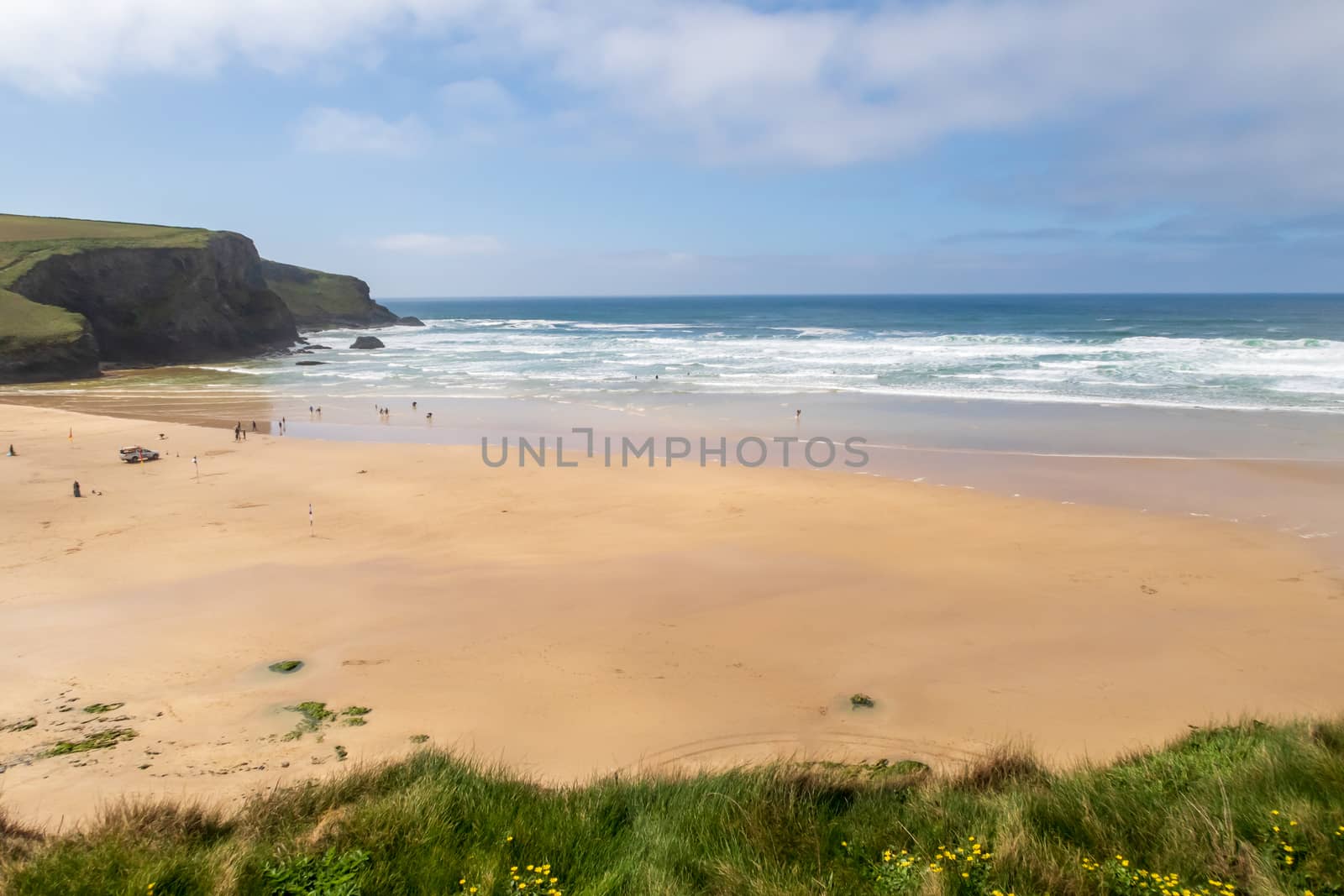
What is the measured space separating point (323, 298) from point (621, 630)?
95.1 metres

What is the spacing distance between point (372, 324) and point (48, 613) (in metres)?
89.3

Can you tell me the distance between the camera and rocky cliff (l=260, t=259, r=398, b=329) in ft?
291

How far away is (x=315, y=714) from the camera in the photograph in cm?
801

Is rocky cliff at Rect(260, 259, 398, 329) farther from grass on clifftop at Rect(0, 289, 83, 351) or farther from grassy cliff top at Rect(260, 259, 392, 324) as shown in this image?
grass on clifftop at Rect(0, 289, 83, 351)

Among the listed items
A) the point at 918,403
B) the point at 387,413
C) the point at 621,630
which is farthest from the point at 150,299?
the point at 621,630

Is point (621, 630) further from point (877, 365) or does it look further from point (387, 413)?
→ point (877, 365)

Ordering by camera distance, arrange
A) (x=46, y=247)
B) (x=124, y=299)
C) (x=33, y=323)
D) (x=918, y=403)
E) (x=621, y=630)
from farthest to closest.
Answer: (x=46, y=247) → (x=124, y=299) → (x=33, y=323) → (x=918, y=403) → (x=621, y=630)

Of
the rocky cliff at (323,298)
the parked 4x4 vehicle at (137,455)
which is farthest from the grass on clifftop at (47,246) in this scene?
the parked 4x4 vehicle at (137,455)

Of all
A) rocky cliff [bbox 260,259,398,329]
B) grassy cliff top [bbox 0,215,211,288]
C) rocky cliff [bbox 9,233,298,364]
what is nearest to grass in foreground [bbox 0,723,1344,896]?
grassy cliff top [bbox 0,215,211,288]

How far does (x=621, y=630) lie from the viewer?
10219 millimetres

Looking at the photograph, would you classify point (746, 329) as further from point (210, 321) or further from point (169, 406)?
point (169, 406)

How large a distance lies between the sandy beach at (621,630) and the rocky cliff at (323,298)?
78.9 metres

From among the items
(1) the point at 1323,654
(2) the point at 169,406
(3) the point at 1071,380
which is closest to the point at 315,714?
(1) the point at 1323,654

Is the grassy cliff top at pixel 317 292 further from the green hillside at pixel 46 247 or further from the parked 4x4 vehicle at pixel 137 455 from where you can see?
the parked 4x4 vehicle at pixel 137 455
